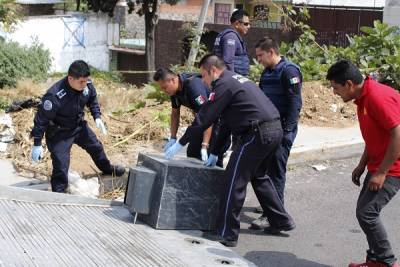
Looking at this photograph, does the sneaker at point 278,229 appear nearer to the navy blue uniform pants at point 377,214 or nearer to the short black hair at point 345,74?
the navy blue uniform pants at point 377,214

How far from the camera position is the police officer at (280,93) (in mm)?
5328

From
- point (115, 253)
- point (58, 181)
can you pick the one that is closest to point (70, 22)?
point (58, 181)

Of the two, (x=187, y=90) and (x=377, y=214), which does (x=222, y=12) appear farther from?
(x=377, y=214)

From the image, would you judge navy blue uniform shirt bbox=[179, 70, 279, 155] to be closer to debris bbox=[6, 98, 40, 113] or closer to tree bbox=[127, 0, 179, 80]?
debris bbox=[6, 98, 40, 113]

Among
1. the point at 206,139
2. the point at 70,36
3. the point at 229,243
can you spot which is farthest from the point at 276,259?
the point at 70,36

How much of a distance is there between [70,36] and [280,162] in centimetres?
1861

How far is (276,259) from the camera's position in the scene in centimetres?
480

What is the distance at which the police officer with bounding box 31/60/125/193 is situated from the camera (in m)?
5.85

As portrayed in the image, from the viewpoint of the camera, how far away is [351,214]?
5789 millimetres

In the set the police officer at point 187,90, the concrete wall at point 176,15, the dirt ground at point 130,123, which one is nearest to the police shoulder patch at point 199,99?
the police officer at point 187,90

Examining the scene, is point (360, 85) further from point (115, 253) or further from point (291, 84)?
point (115, 253)

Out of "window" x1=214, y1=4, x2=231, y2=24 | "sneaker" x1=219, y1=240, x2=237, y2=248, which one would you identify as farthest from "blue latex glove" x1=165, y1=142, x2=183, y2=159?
"window" x1=214, y1=4, x2=231, y2=24

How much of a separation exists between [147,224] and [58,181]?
1.37m

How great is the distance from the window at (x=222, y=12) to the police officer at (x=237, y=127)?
28455 millimetres
